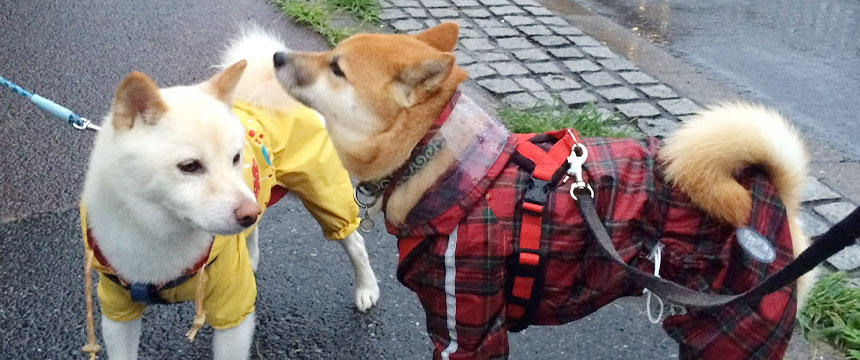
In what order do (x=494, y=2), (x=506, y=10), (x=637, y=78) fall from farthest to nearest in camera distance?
(x=494, y=2), (x=506, y=10), (x=637, y=78)

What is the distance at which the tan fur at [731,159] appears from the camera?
6.73 ft

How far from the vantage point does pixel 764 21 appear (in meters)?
7.22

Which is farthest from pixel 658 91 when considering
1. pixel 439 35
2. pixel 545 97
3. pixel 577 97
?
pixel 439 35

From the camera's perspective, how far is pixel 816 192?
4.02m

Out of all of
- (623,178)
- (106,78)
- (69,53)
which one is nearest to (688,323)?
(623,178)

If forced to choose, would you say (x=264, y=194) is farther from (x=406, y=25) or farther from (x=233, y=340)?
(x=406, y=25)

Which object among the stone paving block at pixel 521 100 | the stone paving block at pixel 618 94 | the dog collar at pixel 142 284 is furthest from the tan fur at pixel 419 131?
the stone paving block at pixel 618 94

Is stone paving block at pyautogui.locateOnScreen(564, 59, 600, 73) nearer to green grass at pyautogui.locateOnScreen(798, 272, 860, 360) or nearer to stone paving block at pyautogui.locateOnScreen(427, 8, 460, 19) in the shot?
stone paving block at pyautogui.locateOnScreen(427, 8, 460, 19)

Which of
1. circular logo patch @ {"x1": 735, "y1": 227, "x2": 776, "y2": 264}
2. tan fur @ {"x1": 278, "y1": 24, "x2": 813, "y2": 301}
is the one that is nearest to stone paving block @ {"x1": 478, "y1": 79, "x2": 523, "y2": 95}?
tan fur @ {"x1": 278, "y1": 24, "x2": 813, "y2": 301}

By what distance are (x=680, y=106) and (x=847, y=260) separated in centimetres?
177

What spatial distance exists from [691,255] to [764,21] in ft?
19.6

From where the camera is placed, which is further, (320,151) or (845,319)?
(845,319)

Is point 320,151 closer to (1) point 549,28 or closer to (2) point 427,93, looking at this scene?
(2) point 427,93

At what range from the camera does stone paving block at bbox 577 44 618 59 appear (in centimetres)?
570
